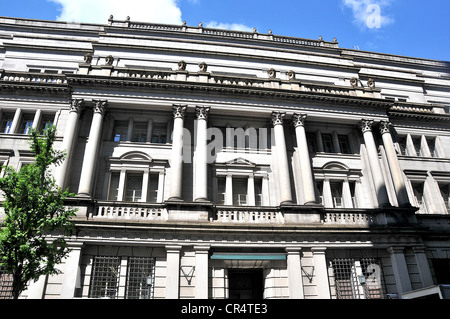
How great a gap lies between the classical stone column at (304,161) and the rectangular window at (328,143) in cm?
299

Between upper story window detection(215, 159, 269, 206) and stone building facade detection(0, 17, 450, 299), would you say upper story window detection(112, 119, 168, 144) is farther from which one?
upper story window detection(215, 159, 269, 206)

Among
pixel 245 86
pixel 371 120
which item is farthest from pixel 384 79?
pixel 245 86

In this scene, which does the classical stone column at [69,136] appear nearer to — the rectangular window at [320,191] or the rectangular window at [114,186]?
the rectangular window at [114,186]

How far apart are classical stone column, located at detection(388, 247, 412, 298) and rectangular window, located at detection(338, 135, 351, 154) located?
27.0 feet

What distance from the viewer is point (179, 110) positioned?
68.0 ft

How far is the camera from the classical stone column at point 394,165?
20.5 metres

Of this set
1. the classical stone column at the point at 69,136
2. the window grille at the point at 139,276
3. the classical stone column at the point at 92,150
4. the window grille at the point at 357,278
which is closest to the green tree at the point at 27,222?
the window grille at the point at 139,276

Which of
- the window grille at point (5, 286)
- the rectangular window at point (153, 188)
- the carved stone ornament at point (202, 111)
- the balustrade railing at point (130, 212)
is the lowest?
the window grille at point (5, 286)

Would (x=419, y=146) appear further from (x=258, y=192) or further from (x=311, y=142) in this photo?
(x=258, y=192)

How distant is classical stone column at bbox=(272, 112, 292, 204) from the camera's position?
19.3 metres

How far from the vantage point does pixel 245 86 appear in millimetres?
21797

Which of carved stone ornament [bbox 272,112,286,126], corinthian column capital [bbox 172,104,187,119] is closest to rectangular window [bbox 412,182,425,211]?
carved stone ornament [bbox 272,112,286,126]

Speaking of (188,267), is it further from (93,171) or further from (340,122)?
(340,122)
